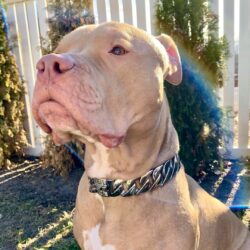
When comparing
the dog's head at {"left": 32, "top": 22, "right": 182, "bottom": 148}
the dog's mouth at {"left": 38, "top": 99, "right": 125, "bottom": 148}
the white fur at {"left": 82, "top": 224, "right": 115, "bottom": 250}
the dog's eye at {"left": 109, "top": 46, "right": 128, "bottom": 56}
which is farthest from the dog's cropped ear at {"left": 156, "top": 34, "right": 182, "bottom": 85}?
the white fur at {"left": 82, "top": 224, "right": 115, "bottom": 250}

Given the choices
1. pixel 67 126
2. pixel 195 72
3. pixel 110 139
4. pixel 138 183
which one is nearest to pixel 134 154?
pixel 138 183

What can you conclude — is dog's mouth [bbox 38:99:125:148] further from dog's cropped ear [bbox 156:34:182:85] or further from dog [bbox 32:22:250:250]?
dog's cropped ear [bbox 156:34:182:85]

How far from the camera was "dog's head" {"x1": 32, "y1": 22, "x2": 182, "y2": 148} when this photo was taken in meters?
1.97

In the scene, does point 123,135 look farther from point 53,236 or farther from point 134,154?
point 53,236

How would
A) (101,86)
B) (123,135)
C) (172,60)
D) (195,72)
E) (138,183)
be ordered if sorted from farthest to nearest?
(195,72) → (172,60) → (138,183) → (123,135) → (101,86)

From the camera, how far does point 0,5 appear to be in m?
5.53

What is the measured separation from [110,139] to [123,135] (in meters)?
0.07

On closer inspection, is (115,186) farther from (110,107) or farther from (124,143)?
(110,107)

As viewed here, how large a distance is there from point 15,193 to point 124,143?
2944 mm

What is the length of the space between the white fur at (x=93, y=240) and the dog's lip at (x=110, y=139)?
22.2 inches

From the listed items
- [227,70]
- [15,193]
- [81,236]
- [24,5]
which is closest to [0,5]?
[24,5]

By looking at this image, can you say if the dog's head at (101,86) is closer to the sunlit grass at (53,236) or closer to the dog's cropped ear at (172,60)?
the dog's cropped ear at (172,60)

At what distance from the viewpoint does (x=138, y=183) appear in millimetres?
2367

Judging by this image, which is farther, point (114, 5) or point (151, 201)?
point (114, 5)
